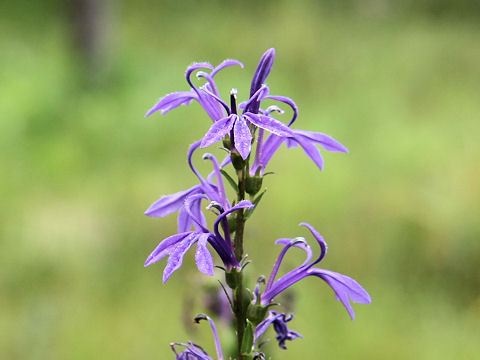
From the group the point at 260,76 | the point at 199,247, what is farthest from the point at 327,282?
the point at 260,76

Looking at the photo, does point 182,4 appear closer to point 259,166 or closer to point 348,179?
point 348,179

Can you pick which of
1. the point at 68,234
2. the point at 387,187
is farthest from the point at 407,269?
the point at 68,234

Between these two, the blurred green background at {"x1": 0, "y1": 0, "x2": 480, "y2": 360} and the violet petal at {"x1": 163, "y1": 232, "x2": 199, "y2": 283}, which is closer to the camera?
the violet petal at {"x1": 163, "y1": 232, "x2": 199, "y2": 283}

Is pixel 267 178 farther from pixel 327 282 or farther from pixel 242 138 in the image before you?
pixel 242 138

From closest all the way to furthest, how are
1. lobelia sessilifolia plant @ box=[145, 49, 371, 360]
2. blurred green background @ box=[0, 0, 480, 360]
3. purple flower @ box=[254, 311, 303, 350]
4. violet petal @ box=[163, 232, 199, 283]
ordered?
violet petal @ box=[163, 232, 199, 283], lobelia sessilifolia plant @ box=[145, 49, 371, 360], purple flower @ box=[254, 311, 303, 350], blurred green background @ box=[0, 0, 480, 360]

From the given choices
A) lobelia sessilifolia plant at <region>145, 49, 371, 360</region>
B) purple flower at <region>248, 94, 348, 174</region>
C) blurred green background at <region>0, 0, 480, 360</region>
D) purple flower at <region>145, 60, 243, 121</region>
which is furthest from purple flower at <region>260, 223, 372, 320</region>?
blurred green background at <region>0, 0, 480, 360</region>

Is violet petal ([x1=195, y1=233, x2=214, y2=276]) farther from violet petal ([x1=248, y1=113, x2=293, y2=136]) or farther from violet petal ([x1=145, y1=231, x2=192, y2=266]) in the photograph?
violet petal ([x1=248, y1=113, x2=293, y2=136])

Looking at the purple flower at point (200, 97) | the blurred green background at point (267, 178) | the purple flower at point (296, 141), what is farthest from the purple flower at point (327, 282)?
the blurred green background at point (267, 178)
